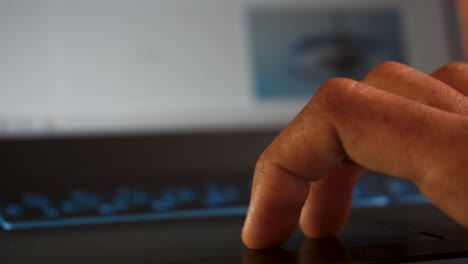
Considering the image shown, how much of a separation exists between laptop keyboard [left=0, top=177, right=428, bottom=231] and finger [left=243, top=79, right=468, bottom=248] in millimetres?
178

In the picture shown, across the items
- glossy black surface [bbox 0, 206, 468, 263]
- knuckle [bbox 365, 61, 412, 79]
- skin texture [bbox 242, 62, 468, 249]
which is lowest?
glossy black surface [bbox 0, 206, 468, 263]

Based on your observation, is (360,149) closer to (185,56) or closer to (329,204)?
(329,204)

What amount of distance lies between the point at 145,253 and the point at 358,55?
0.60 metres

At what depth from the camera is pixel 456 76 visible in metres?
0.26

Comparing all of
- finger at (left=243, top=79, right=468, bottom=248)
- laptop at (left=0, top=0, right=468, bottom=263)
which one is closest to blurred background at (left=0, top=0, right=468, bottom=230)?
laptop at (left=0, top=0, right=468, bottom=263)

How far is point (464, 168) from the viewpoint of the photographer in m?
0.15

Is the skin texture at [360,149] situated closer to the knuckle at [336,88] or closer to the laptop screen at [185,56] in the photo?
the knuckle at [336,88]

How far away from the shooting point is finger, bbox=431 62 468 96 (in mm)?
252

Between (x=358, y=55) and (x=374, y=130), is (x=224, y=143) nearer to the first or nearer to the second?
(x=358, y=55)

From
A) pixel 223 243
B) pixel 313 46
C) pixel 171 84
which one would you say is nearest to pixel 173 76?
pixel 171 84

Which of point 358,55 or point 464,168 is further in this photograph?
point 358,55

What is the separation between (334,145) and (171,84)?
0.50m

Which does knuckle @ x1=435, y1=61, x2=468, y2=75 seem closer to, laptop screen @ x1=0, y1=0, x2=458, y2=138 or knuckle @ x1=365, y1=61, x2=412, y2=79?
knuckle @ x1=365, y1=61, x2=412, y2=79

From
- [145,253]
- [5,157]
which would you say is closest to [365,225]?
[145,253]
